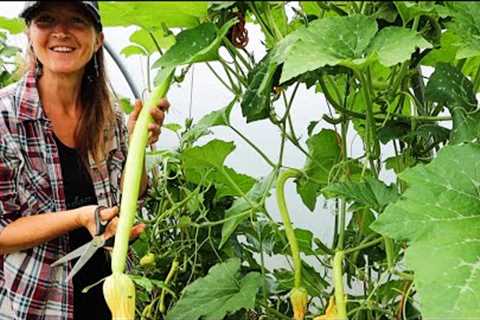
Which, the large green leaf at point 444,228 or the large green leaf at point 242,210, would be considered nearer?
the large green leaf at point 444,228

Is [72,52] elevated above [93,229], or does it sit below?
above

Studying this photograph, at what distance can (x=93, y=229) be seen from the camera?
0.80 meters

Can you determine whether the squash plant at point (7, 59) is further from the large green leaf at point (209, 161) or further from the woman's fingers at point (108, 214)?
the woman's fingers at point (108, 214)

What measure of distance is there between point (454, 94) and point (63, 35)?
388 millimetres

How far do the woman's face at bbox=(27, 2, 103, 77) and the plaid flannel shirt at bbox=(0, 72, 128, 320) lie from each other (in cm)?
20

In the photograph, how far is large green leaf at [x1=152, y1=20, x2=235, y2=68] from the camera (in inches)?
22.8

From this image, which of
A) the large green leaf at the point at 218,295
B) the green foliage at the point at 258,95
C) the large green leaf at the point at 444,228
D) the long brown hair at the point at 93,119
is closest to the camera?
the large green leaf at the point at 444,228

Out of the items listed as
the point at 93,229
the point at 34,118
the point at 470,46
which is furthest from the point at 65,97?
the point at 470,46

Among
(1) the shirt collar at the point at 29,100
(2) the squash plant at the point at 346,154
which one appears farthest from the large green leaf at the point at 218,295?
(1) the shirt collar at the point at 29,100

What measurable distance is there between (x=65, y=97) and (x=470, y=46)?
593 millimetres

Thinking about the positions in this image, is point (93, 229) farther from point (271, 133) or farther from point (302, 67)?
point (271, 133)

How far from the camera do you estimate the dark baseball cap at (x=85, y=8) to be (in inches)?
15.8

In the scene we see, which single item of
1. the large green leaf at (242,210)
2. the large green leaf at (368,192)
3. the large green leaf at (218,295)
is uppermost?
the large green leaf at (368,192)

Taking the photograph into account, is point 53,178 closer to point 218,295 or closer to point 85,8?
point 218,295
